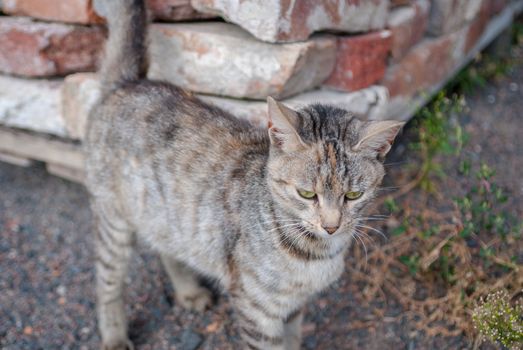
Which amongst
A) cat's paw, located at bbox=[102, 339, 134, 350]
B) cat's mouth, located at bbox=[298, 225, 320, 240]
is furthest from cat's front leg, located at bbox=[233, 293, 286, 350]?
cat's paw, located at bbox=[102, 339, 134, 350]

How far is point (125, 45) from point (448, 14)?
2433mm

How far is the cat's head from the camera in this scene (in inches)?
91.7

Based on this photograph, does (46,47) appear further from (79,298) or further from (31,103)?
(79,298)

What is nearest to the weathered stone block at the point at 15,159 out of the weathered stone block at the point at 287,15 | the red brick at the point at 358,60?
the weathered stone block at the point at 287,15

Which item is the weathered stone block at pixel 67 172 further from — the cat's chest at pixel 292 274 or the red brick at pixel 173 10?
the cat's chest at pixel 292 274

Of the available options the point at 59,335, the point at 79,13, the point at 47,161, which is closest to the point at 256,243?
the point at 59,335

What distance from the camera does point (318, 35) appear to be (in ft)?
10.8

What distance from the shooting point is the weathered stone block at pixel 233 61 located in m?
3.10

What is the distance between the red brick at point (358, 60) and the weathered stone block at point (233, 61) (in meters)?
0.07

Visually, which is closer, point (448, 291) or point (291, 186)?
point (291, 186)

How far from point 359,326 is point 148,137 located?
1.50 m

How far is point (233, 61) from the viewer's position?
3.16 meters

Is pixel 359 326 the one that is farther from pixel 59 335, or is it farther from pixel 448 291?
pixel 59 335

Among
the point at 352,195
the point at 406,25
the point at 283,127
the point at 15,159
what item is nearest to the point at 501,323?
the point at 352,195
